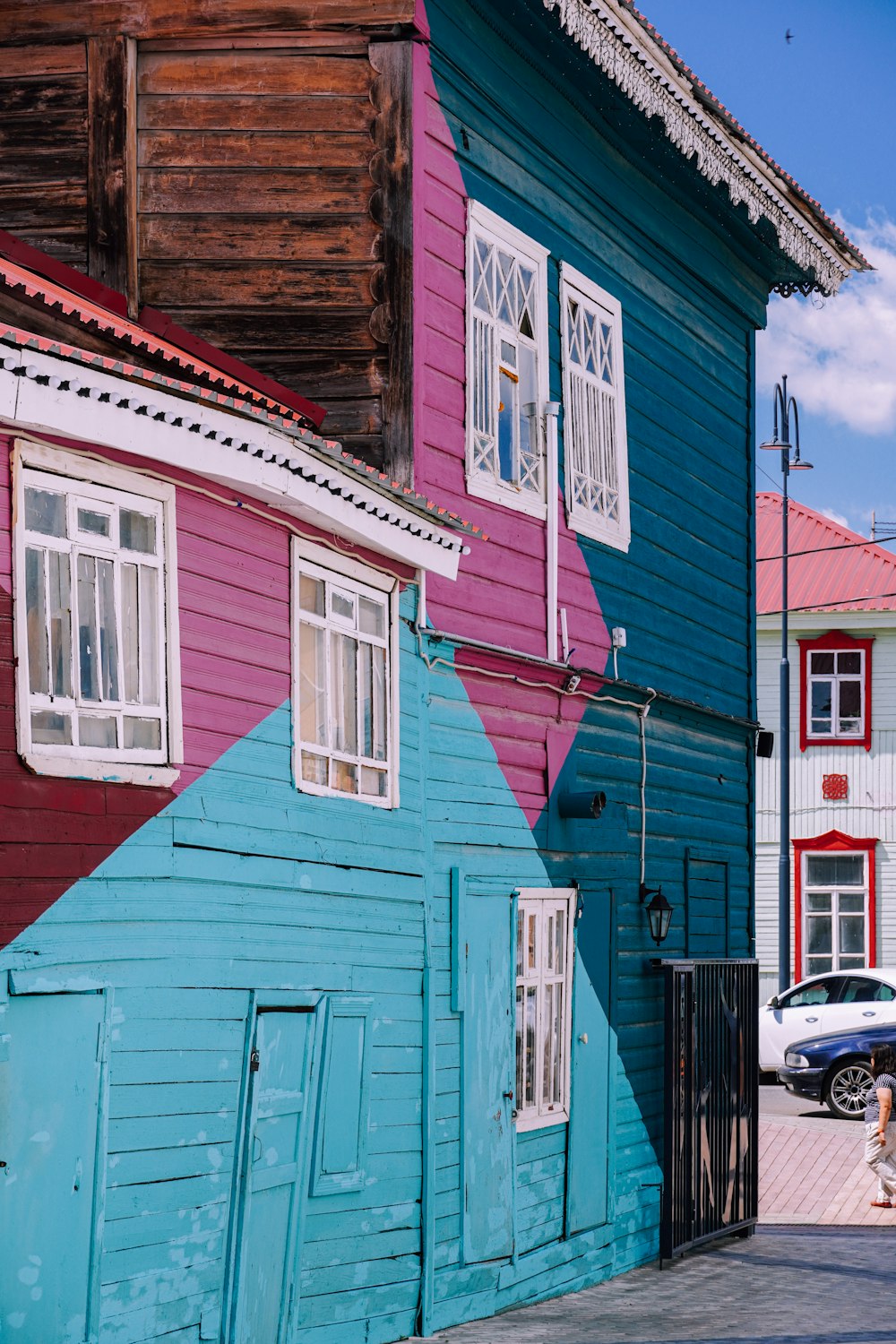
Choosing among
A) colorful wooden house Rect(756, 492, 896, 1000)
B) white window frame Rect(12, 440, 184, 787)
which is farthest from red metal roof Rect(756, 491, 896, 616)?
white window frame Rect(12, 440, 184, 787)

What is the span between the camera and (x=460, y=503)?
10883mm

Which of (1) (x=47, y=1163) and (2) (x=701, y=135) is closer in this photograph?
(1) (x=47, y=1163)

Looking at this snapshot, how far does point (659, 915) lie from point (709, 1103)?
1711 millimetres

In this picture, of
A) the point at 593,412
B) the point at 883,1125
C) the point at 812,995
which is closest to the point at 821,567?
the point at 812,995

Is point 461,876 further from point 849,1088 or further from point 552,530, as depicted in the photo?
point 849,1088

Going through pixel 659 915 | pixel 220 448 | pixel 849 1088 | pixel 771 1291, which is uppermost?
pixel 220 448

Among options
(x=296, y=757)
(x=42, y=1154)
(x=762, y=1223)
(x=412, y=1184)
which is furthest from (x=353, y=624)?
(x=762, y=1223)

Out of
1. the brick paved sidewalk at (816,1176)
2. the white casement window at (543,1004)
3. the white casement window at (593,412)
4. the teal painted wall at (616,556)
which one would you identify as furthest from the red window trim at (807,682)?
the white casement window at (543,1004)

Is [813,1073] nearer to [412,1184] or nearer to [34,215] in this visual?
[412,1184]

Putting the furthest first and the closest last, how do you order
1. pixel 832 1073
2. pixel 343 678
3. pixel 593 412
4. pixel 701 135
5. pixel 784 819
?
pixel 784 819
pixel 832 1073
pixel 701 135
pixel 593 412
pixel 343 678

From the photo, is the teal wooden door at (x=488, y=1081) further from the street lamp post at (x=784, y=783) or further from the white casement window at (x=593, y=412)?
the street lamp post at (x=784, y=783)

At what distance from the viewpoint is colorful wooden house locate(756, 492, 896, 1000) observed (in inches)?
1252

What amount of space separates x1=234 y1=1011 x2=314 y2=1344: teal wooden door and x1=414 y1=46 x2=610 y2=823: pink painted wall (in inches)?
110

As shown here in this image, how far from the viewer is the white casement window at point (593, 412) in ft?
41.1
